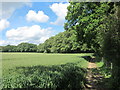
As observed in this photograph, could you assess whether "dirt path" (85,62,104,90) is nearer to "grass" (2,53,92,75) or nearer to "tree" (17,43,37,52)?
"grass" (2,53,92,75)

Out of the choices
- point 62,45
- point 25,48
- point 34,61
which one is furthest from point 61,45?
point 34,61

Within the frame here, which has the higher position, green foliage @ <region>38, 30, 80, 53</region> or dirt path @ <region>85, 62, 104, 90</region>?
green foliage @ <region>38, 30, 80, 53</region>

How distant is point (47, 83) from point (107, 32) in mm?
4301

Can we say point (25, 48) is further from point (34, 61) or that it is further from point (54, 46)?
point (34, 61)

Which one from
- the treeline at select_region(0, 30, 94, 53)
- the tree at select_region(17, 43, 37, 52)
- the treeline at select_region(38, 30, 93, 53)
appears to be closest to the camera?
the treeline at select_region(38, 30, 93, 53)

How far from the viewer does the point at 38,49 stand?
82062mm

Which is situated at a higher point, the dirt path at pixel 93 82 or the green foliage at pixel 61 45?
the green foliage at pixel 61 45

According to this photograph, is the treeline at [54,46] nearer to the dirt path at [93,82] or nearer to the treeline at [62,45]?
the treeline at [62,45]

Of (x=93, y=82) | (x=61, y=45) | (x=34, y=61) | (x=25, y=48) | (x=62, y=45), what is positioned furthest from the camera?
(x=25, y=48)

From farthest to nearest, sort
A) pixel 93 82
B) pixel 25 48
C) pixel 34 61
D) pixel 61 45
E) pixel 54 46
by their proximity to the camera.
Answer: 1. pixel 25 48
2. pixel 54 46
3. pixel 61 45
4. pixel 34 61
5. pixel 93 82

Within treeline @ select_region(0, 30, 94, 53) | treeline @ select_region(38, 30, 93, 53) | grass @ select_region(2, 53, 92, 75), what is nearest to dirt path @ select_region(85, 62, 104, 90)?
grass @ select_region(2, 53, 92, 75)

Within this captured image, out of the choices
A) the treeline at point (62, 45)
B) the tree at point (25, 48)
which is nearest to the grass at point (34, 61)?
the treeline at point (62, 45)

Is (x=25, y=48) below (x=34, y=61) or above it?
above

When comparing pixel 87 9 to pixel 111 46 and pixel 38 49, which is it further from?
pixel 38 49
